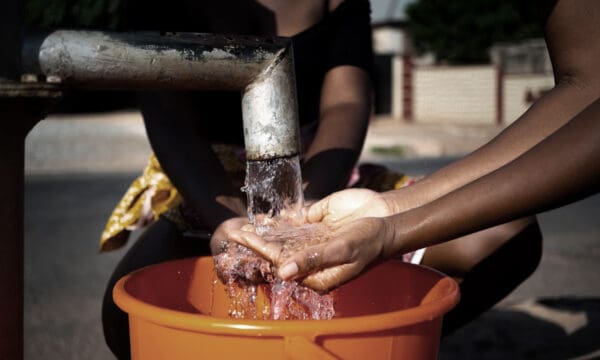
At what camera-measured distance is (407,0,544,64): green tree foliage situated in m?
19.9

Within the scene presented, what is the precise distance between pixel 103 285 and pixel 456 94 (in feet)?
47.4

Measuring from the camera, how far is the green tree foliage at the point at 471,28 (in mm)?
19859

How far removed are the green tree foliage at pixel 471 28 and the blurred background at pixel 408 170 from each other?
0.12 ft

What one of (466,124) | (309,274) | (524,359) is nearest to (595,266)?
(524,359)

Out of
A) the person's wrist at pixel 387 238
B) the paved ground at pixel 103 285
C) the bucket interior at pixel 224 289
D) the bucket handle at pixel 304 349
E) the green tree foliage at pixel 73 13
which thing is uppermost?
the green tree foliage at pixel 73 13

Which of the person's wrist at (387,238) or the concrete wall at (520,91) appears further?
the concrete wall at (520,91)

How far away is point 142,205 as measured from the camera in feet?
7.09

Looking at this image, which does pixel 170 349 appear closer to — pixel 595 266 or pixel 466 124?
pixel 595 266

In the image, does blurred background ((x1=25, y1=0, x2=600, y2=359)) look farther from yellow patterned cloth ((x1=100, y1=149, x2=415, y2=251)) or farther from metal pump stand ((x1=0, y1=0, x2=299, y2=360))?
yellow patterned cloth ((x1=100, y1=149, x2=415, y2=251))

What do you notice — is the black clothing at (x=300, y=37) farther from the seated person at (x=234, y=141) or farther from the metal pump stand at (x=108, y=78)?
the metal pump stand at (x=108, y=78)

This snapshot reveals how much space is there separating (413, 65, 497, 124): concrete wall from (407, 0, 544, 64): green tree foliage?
345cm

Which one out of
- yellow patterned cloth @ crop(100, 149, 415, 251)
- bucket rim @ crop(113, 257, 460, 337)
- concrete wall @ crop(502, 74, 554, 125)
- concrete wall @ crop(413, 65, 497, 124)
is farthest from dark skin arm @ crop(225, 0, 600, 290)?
concrete wall @ crop(413, 65, 497, 124)

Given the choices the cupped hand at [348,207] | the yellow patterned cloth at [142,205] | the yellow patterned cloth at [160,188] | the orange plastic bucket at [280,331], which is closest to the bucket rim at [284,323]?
the orange plastic bucket at [280,331]

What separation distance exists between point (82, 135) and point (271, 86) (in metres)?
11.1
